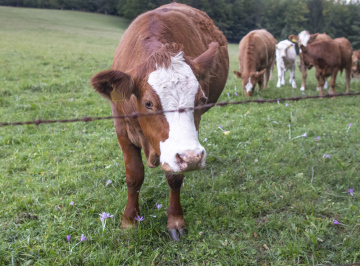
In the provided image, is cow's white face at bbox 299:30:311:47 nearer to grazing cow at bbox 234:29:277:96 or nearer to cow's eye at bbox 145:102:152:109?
grazing cow at bbox 234:29:277:96

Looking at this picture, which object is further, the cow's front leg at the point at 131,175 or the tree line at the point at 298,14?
the tree line at the point at 298,14

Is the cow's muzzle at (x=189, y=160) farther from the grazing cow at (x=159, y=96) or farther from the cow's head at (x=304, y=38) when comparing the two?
the cow's head at (x=304, y=38)

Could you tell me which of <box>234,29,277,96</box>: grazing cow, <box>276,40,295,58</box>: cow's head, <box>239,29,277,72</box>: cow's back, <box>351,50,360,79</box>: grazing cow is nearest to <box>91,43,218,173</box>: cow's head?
<box>234,29,277,96</box>: grazing cow

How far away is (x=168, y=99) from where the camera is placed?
6.45ft

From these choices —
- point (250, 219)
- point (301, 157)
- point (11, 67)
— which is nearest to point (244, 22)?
point (11, 67)

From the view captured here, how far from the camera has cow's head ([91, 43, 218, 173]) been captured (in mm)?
1886

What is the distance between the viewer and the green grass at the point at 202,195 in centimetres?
248

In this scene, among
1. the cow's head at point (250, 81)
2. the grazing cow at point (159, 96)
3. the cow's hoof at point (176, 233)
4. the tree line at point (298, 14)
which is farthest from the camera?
the tree line at point (298, 14)

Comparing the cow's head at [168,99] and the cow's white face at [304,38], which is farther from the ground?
the cow's white face at [304,38]

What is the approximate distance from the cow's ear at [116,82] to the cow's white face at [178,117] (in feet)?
0.52

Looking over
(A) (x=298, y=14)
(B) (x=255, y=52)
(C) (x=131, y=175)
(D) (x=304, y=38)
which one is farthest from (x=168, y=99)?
(A) (x=298, y=14)

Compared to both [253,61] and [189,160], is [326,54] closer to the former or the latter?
[253,61]

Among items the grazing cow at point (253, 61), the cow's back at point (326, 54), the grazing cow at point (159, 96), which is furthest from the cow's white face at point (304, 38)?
the grazing cow at point (159, 96)

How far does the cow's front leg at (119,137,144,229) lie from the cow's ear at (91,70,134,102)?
0.74m
